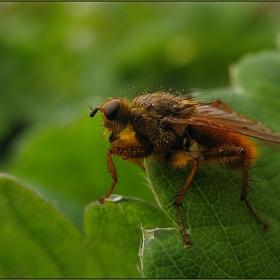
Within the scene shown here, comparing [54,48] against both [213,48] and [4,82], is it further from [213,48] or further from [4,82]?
[213,48]

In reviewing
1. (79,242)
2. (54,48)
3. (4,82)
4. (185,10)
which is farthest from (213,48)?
(79,242)

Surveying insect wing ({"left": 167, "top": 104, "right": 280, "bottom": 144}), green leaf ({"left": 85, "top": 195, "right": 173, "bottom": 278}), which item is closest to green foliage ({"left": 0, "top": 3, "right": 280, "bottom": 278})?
green leaf ({"left": 85, "top": 195, "right": 173, "bottom": 278})

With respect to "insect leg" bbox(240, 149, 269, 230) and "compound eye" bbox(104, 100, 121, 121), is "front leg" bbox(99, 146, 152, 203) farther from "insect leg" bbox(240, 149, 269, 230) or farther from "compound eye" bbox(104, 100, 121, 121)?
"insect leg" bbox(240, 149, 269, 230)

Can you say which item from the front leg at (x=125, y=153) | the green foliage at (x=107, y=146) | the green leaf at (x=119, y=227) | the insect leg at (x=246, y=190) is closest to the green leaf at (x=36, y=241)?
the green foliage at (x=107, y=146)

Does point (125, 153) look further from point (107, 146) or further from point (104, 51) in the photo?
point (104, 51)

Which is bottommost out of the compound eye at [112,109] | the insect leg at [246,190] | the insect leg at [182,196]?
the insect leg at [246,190]

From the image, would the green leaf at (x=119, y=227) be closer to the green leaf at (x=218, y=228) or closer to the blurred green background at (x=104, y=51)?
the green leaf at (x=218, y=228)
